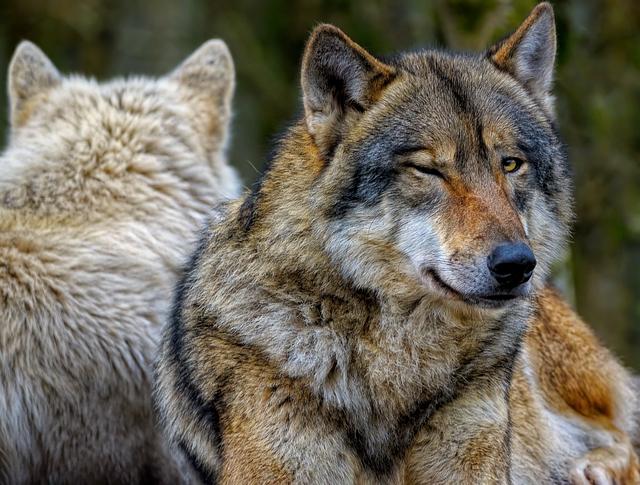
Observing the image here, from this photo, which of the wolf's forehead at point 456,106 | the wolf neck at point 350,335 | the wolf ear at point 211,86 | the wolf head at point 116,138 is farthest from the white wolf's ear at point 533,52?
the wolf ear at point 211,86

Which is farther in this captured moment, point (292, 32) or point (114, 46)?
point (292, 32)

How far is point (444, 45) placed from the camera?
8781 mm

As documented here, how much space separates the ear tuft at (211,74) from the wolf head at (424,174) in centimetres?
271

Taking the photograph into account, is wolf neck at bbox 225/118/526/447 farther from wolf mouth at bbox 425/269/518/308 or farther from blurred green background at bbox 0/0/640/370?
blurred green background at bbox 0/0/640/370

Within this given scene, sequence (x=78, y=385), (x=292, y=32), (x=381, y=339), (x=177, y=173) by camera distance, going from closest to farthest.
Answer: (x=381, y=339) → (x=78, y=385) → (x=177, y=173) → (x=292, y=32)

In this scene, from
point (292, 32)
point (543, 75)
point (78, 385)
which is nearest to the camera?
point (543, 75)

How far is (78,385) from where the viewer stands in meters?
5.96

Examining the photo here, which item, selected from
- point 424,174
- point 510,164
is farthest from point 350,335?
point 510,164

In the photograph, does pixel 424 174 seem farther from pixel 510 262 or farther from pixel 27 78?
pixel 27 78

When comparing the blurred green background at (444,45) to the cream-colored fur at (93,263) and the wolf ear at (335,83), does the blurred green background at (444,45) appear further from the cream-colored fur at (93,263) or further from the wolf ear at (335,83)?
the wolf ear at (335,83)

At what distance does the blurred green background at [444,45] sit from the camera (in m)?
11.2

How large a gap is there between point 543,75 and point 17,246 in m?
2.94

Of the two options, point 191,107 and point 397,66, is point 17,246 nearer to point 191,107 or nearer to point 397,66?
point 191,107

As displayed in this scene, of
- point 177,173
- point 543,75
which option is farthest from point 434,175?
point 177,173
